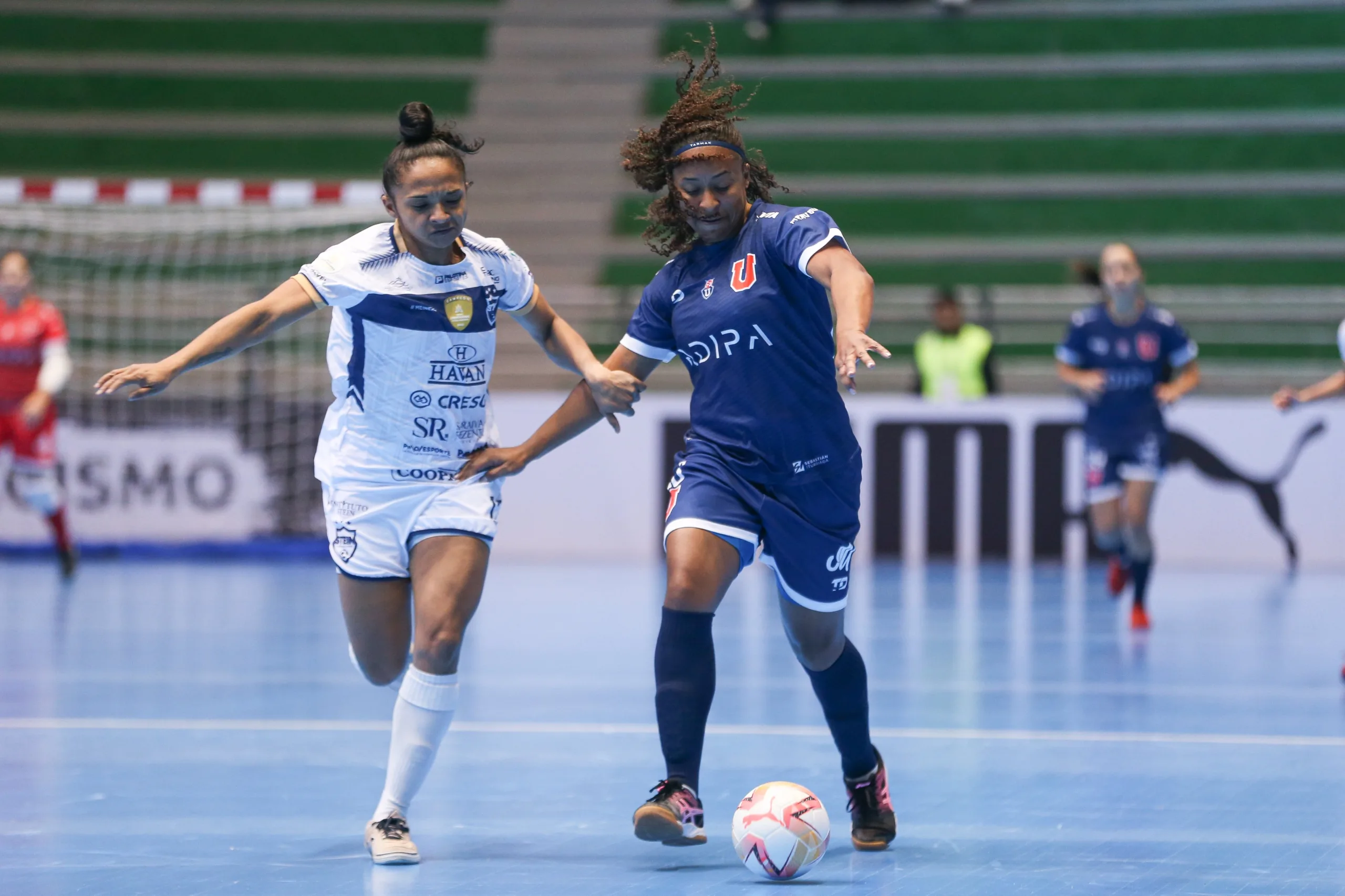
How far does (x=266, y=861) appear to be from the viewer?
4.23 metres

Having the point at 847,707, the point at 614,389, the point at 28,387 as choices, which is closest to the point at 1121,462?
the point at 847,707

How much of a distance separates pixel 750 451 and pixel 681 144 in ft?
2.83

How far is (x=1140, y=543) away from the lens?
9.35m

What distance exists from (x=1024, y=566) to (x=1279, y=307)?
4108 millimetres

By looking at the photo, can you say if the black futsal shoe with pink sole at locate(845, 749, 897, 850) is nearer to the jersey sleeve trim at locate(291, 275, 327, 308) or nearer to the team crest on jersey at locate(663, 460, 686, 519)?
the team crest on jersey at locate(663, 460, 686, 519)

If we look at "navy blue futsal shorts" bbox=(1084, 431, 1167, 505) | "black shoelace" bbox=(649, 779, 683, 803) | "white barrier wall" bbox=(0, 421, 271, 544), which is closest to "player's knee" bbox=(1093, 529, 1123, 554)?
"navy blue futsal shorts" bbox=(1084, 431, 1167, 505)

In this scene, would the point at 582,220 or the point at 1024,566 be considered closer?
the point at 1024,566

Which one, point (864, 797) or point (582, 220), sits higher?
point (582, 220)

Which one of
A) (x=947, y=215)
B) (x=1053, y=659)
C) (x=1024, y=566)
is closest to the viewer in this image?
(x=1053, y=659)

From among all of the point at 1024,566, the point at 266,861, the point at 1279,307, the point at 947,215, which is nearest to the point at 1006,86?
the point at 947,215

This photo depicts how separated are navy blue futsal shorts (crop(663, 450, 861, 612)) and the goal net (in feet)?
30.6

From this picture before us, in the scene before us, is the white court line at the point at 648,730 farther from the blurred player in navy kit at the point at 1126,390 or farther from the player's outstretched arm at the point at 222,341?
the blurred player in navy kit at the point at 1126,390

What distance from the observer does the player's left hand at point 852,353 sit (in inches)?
146

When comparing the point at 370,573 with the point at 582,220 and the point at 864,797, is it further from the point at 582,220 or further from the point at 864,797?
the point at 582,220
